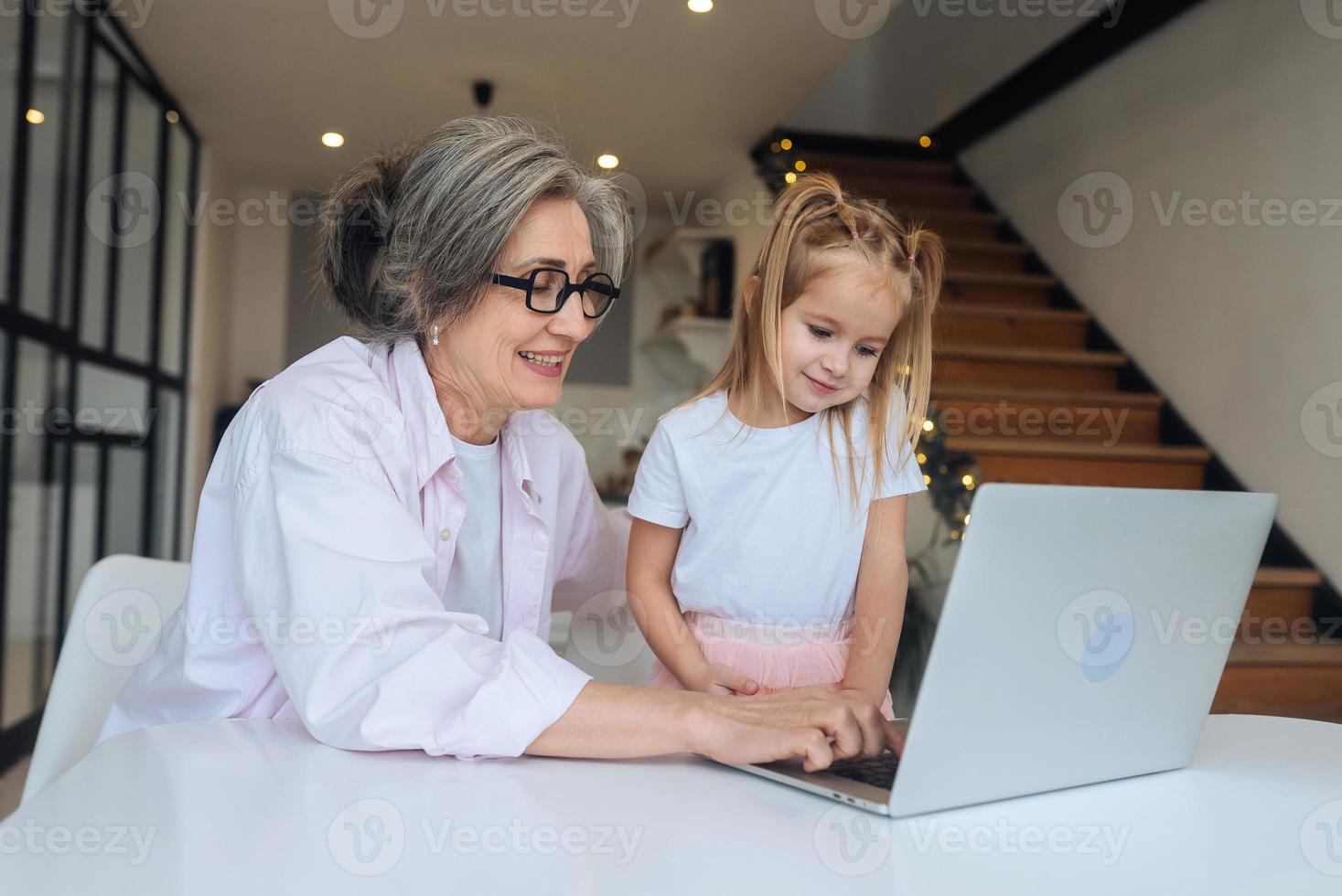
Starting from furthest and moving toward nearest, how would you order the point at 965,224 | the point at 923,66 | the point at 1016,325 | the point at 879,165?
1. the point at 923,66
2. the point at 879,165
3. the point at 965,224
4. the point at 1016,325

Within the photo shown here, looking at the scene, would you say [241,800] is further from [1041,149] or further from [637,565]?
[1041,149]

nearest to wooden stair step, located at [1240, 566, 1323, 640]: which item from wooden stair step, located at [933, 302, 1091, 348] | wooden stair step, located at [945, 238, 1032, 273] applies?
wooden stair step, located at [933, 302, 1091, 348]

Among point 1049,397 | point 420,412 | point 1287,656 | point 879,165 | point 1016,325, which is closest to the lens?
point 420,412

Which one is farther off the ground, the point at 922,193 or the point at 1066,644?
the point at 922,193

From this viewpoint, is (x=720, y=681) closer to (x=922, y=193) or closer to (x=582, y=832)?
(x=582, y=832)

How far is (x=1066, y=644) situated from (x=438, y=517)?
67 cm

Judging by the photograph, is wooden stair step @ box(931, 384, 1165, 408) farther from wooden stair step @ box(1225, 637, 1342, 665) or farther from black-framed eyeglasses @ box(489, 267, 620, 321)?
black-framed eyeglasses @ box(489, 267, 620, 321)

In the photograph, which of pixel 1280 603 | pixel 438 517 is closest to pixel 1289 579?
pixel 1280 603

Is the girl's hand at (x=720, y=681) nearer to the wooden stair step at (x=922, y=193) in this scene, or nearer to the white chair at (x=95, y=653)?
the white chair at (x=95, y=653)

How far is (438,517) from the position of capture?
1.19 meters

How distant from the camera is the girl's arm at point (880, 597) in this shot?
129 cm

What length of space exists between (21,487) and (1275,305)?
4.09m

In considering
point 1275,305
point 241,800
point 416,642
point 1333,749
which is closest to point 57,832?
point 241,800

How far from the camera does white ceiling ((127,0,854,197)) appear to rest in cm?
410
